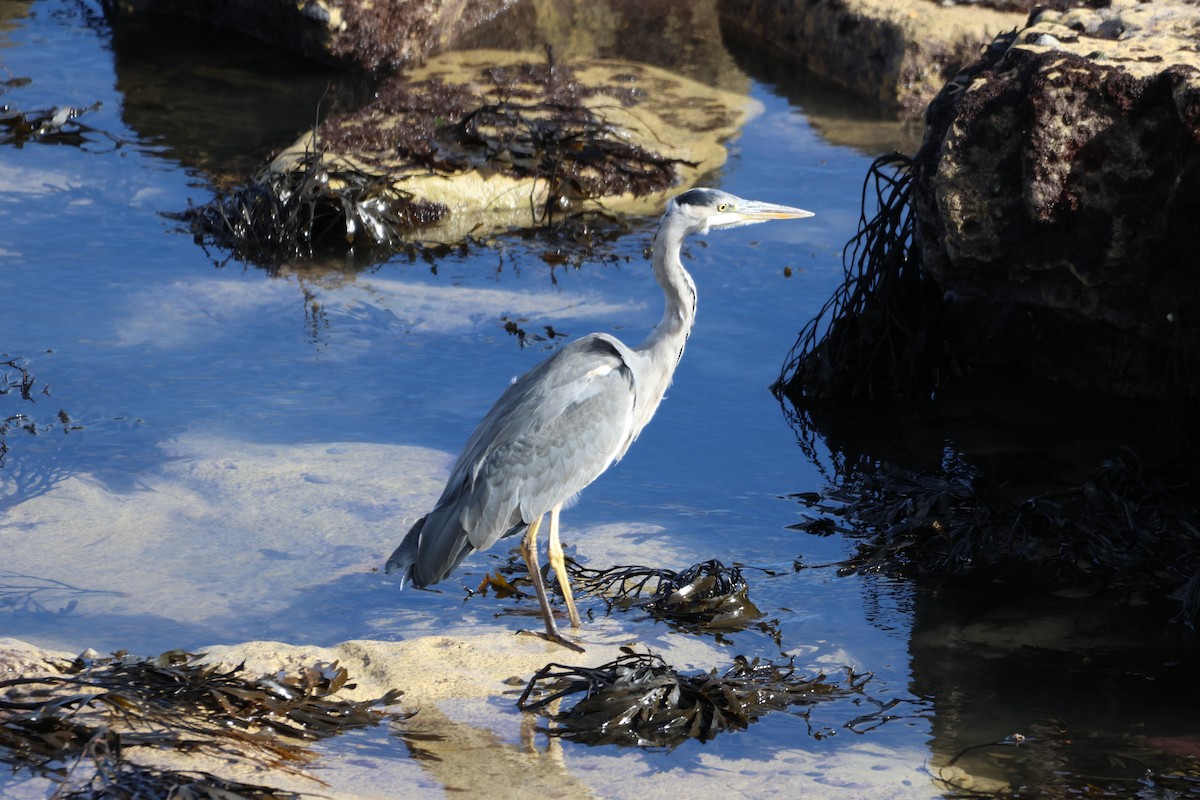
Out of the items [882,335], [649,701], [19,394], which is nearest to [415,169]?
[19,394]

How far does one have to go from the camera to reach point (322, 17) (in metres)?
11.9

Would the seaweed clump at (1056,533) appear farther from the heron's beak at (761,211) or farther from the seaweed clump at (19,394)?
the seaweed clump at (19,394)

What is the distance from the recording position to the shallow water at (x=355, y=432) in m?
4.93

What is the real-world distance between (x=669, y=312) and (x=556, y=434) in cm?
66

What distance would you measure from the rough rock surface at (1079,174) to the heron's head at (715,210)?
→ 3.90 feet

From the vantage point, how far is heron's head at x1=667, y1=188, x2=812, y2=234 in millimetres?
5125

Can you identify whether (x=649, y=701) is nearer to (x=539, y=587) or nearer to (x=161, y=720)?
(x=539, y=587)

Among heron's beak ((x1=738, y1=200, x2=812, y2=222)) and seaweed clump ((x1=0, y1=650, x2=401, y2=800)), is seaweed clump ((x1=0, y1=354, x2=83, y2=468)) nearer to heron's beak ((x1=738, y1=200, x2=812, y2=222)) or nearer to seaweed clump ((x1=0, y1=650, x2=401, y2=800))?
seaweed clump ((x1=0, y1=650, x2=401, y2=800))

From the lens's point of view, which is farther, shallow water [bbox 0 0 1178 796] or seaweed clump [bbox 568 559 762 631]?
seaweed clump [bbox 568 559 762 631]

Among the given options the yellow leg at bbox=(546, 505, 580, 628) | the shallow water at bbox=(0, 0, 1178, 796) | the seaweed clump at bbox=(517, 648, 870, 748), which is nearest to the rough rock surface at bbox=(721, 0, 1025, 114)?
the shallow water at bbox=(0, 0, 1178, 796)

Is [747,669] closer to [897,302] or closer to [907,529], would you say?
[907,529]

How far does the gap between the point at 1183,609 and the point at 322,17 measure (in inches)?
354

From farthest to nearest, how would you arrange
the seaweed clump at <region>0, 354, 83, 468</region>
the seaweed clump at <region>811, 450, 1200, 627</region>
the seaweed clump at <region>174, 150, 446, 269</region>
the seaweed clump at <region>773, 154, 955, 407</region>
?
1. the seaweed clump at <region>174, 150, 446, 269</region>
2. the seaweed clump at <region>773, 154, 955, 407</region>
3. the seaweed clump at <region>0, 354, 83, 468</region>
4. the seaweed clump at <region>811, 450, 1200, 627</region>

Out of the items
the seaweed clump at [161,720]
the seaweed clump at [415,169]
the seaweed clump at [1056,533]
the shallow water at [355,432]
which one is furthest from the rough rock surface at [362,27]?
the seaweed clump at [161,720]
